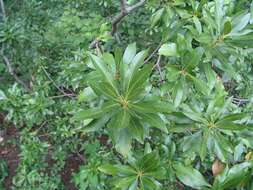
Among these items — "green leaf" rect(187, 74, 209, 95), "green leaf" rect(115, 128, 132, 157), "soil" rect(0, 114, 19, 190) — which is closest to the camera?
"green leaf" rect(115, 128, 132, 157)

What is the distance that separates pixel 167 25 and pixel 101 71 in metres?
0.62

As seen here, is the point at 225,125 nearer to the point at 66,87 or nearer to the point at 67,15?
the point at 66,87

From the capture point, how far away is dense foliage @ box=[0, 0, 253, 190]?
1561 mm

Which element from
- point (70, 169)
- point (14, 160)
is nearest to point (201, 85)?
point (70, 169)

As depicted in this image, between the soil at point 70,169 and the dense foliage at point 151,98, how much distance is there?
0.25m

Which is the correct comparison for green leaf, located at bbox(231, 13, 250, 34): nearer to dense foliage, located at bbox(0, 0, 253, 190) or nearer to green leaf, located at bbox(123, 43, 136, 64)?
dense foliage, located at bbox(0, 0, 253, 190)

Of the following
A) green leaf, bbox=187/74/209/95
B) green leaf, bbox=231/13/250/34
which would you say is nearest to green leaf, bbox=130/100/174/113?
green leaf, bbox=187/74/209/95

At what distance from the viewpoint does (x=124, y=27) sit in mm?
3766

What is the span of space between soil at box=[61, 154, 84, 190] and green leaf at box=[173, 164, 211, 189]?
2.11 metres

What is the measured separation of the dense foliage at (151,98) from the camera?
156cm

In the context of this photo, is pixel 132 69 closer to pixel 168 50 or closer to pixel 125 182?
pixel 168 50

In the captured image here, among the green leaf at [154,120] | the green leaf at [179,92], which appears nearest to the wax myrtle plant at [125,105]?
the green leaf at [154,120]

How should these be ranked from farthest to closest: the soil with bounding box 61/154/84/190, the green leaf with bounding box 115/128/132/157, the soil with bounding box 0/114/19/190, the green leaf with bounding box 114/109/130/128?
1. the soil with bounding box 0/114/19/190
2. the soil with bounding box 61/154/84/190
3. the green leaf with bounding box 115/128/132/157
4. the green leaf with bounding box 114/109/130/128

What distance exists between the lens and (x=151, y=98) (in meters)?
1.53
